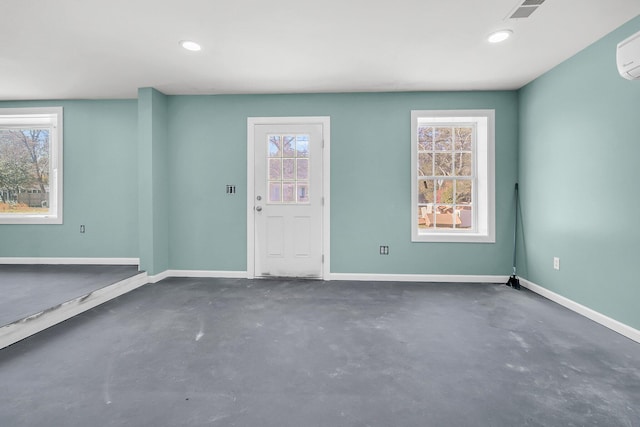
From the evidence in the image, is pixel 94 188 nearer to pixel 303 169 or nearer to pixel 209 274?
pixel 209 274

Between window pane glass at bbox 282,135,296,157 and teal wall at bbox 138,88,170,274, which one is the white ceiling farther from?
window pane glass at bbox 282,135,296,157

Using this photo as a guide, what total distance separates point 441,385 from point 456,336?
731 millimetres

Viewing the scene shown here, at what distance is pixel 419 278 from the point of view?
3.93m

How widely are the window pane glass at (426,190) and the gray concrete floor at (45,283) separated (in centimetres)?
376

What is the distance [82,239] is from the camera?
424 cm

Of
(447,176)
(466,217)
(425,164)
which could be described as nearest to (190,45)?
(425,164)

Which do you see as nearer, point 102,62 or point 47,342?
point 47,342

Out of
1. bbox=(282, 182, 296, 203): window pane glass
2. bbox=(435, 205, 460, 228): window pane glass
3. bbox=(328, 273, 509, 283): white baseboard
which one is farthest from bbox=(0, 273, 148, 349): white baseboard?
bbox=(435, 205, 460, 228): window pane glass

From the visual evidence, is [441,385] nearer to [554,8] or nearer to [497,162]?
[554,8]

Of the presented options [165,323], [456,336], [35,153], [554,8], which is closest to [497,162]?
[554,8]

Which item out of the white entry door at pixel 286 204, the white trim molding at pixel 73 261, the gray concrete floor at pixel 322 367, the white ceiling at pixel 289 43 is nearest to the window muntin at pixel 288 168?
the white entry door at pixel 286 204

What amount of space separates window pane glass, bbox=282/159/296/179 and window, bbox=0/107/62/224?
325cm

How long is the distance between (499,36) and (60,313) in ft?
14.7

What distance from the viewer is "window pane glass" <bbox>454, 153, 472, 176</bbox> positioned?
13.2 feet
